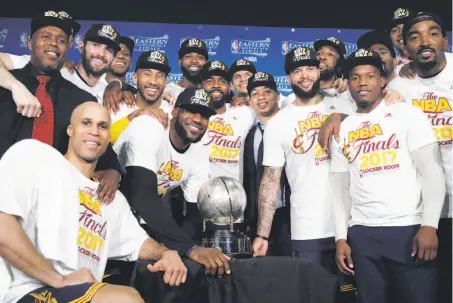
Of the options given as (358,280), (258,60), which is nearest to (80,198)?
(358,280)

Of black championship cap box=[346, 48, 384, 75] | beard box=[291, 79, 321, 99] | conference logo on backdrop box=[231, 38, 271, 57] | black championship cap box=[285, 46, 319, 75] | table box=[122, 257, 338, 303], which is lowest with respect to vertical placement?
table box=[122, 257, 338, 303]

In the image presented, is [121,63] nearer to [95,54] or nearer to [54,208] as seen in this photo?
[95,54]

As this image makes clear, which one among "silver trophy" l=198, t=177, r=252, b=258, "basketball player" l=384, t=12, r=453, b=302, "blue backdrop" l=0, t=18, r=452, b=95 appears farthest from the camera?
"blue backdrop" l=0, t=18, r=452, b=95

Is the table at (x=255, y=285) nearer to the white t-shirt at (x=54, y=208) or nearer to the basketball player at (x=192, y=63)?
the white t-shirt at (x=54, y=208)

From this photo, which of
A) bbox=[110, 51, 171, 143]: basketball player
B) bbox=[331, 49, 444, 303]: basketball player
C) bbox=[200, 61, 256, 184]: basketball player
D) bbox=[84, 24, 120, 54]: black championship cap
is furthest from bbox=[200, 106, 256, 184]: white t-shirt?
bbox=[331, 49, 444, 303]: basketball player

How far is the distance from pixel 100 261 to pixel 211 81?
2240mm

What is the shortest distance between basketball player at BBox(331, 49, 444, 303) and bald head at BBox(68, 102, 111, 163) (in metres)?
1.36

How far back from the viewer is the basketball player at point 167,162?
2588 millimetres

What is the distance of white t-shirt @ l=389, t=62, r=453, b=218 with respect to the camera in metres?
3.12

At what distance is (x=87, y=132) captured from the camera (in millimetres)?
2398

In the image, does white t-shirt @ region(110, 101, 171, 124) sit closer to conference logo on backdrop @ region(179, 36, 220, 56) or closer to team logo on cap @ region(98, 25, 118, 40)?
team logo on cap @ region(98, 25, 118, 40)

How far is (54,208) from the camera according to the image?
2100mm

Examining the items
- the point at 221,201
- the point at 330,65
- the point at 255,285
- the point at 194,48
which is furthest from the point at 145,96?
the point at 255,285

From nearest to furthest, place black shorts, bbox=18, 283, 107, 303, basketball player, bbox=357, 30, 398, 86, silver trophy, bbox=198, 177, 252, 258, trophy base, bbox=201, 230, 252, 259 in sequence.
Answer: black shorts, bbox=18, 283, 107, 303 → trophy base, bbox=201, 230, 252, 259 → silver trophy, bbox=198, 177, 252, 258 → basketball player, bbox=357, 30, 398, 86
